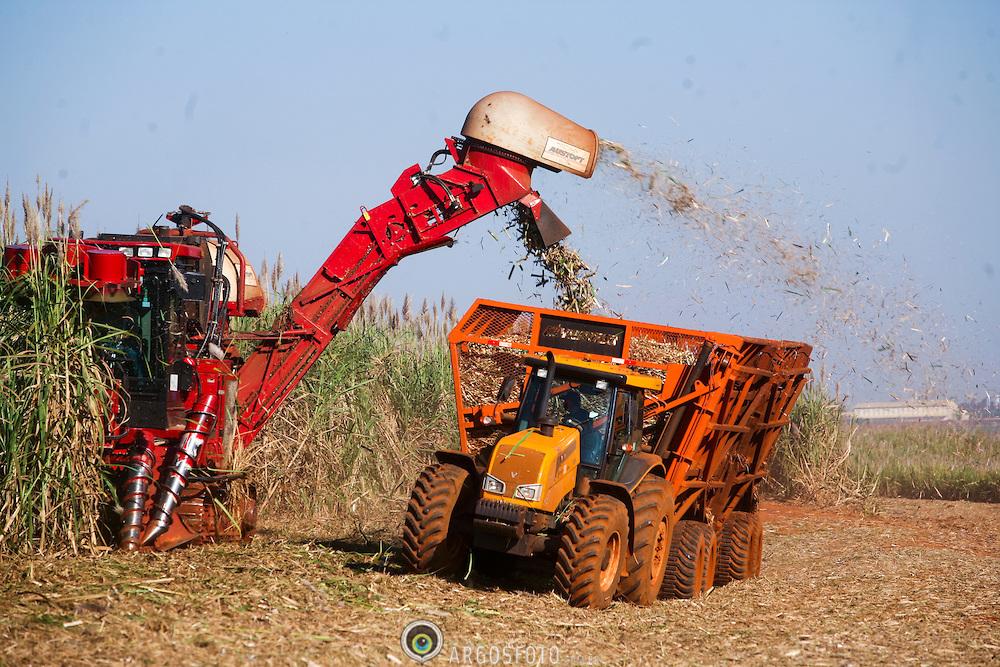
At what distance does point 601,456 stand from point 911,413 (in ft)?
49.9

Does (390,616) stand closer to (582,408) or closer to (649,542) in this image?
(649,542)

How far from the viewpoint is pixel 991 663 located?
23.1 feet

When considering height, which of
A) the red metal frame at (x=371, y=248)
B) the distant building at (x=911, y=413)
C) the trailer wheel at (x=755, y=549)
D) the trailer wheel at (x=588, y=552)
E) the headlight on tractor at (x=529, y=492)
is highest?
the red metal frame at (x=371, y=248)

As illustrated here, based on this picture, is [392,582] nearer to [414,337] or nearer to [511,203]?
[511,203]

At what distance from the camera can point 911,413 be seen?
21641 mm

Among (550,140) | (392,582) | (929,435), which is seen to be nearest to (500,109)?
(550,140)

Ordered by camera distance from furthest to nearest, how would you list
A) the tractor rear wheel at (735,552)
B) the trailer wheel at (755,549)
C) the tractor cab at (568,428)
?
the trailer wheel at (755,549)
the tractor rear wheel at (735,552)
the tractor cab at (568,428)

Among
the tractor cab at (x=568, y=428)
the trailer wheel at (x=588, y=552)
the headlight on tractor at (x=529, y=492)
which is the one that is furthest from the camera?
the tractor cab at (x=568, y=428)

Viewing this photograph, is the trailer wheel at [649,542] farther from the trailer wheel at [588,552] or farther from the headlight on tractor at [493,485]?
the headlight on tractor at [493,485]

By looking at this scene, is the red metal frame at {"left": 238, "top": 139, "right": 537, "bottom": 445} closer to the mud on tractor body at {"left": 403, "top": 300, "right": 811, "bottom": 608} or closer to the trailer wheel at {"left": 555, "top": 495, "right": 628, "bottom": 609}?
the mud on tractor body at {"left": 403, "top": 300, "right": 811, "bottom": 608}

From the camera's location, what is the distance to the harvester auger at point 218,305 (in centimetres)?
830

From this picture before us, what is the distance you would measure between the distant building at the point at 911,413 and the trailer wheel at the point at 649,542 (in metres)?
8.21

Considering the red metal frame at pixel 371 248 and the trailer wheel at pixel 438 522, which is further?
the red metal frame at pixel 371 248

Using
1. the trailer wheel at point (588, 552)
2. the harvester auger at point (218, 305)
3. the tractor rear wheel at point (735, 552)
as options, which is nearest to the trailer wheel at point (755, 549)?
the tractor rear wheel at point (735, 552)
